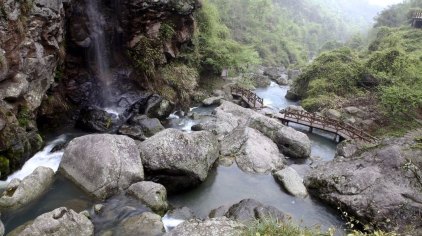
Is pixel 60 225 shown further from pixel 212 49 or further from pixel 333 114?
pixel 212 49

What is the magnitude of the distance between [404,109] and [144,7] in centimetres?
1952

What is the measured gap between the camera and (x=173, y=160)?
48.7 ft

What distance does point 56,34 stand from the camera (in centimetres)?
1762

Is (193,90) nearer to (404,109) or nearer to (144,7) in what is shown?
(144,7)

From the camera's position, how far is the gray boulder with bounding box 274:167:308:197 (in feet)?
51.7

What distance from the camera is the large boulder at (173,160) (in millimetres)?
14812

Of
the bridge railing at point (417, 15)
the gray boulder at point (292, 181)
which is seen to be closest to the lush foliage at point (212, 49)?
the gray boulder at point (292, 181)

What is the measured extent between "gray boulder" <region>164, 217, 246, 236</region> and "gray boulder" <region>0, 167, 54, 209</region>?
5.66 meters

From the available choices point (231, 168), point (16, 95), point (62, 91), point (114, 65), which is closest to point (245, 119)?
point (231, 168)

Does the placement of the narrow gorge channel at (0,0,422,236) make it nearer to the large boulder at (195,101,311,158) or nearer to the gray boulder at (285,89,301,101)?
the large boulder at (195,101,311,158)

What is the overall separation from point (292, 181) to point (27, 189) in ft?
36.1

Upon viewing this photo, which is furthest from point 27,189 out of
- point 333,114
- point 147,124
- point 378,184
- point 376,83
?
point 376,83

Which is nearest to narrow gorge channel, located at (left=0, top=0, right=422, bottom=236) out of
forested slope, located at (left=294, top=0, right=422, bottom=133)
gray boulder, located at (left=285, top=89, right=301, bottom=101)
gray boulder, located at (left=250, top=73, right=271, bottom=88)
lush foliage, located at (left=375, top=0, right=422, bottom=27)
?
forested slope, located at (left=294, top=0, right=422, bottom=133)

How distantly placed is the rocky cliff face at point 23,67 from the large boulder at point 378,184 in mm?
12731
